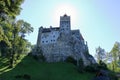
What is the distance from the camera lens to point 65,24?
111 metres

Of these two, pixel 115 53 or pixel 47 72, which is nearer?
pixel 47 72

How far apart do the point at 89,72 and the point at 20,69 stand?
24.6m

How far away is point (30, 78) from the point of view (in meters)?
64.8

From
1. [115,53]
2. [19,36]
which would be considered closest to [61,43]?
[115,53]

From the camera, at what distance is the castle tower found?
109125 millimetres

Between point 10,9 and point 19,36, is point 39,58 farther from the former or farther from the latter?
point 10,9

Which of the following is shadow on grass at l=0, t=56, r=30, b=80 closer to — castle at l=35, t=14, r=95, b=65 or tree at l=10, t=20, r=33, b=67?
tree at l=10, t=20, r=33, b=67

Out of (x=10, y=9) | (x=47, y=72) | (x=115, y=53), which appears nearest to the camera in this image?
(x=10, y=9)

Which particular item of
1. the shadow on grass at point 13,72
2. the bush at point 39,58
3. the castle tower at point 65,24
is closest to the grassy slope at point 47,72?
the shadow on grass at point 13,72

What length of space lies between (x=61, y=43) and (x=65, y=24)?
10823mm

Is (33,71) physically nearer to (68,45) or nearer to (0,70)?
(0,70)

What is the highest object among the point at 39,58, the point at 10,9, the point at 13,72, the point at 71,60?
the point at 10,9

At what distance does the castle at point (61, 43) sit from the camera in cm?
10088

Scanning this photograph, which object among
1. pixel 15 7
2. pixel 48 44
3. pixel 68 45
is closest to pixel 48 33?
pixel 48 44
